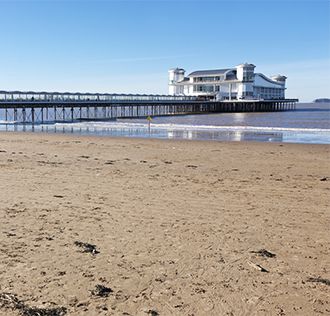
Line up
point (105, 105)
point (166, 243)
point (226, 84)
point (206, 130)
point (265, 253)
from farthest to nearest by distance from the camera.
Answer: point (226, 84)
point (105, 105)
point (206, 130)
point (166, 243)
point (265, 253)

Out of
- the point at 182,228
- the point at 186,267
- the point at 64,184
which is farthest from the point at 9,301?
the point at 64,184

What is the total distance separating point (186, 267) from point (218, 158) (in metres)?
9.81

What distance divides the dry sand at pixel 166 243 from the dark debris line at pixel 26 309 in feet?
0.11

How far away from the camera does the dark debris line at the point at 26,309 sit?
10.4 ft

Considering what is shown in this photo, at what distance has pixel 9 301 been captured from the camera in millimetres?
3324

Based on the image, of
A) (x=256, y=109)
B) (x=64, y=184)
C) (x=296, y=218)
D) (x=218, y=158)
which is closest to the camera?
(x=296, y=218)

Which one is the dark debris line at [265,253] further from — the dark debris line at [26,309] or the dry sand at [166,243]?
the dark debris line at [26,309]

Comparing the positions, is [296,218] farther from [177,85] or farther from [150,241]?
[177,85]

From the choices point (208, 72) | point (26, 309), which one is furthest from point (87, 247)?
point (208, 72)

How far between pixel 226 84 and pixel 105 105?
4126 cm

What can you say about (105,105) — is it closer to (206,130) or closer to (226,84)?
(206,130)

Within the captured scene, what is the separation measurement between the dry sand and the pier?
127 ft

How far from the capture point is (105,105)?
58.6 m

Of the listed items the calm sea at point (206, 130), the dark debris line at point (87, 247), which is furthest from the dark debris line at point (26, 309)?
the calm sea at point (206, 130)
